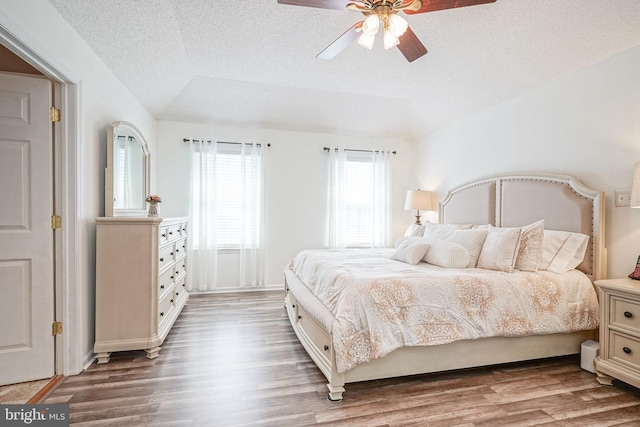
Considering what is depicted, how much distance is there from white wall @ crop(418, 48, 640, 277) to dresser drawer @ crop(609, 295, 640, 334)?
488 mm

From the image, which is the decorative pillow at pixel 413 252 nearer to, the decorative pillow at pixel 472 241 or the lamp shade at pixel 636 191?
the decorative pillow at pixel 472 241

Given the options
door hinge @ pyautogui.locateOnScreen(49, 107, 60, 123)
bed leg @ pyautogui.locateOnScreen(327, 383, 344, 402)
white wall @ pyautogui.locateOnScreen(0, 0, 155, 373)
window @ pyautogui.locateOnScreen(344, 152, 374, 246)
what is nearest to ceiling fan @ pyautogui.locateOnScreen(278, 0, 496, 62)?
white wall @ pyautogui.locateOnScreen(0, 0, 155, 373)

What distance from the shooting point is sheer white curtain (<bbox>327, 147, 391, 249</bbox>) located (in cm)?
510

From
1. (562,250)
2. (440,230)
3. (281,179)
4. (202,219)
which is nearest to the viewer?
(562,250)

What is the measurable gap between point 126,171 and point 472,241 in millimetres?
3408

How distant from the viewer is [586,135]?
110 inches

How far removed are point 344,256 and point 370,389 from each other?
139cm

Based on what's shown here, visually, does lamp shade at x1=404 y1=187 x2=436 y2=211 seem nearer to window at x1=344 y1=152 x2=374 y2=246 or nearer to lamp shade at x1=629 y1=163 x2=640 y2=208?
window at x1=344 y1=152 x2=374 y2=246

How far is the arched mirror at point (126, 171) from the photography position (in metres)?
2.73

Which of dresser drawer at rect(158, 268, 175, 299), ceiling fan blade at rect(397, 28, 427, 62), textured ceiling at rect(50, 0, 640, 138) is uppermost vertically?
textured ceiling at rect(50, 0, 640, 138)

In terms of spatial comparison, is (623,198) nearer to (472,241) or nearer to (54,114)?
(472,241)

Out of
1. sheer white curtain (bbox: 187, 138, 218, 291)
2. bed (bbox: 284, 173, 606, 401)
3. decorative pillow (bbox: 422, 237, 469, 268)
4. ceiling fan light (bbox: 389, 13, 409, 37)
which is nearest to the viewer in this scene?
ceiling fan light (bbox: 389, 13, 409, 37)

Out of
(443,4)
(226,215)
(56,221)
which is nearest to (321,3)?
(443,4)

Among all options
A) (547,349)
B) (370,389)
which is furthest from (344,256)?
(547,349)
